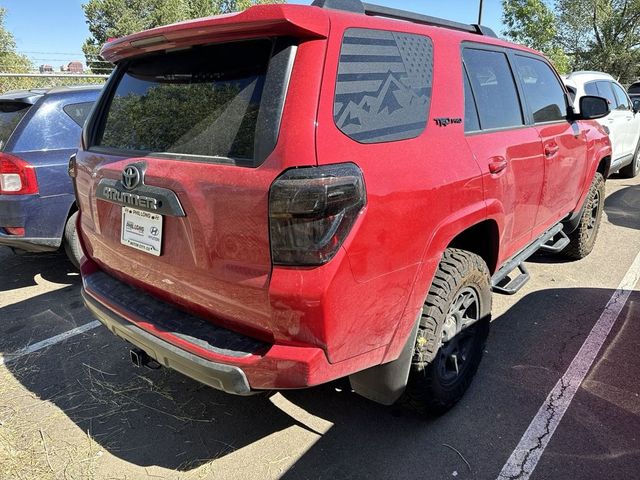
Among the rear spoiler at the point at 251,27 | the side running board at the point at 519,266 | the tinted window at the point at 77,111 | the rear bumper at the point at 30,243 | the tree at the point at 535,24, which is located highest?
the tree at the point at 535,24

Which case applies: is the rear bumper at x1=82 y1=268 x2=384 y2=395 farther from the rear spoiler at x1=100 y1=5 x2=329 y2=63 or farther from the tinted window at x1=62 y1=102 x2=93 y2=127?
the tinted window at x1=62 y1=102 x2=93 y2=127

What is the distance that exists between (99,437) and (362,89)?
7.31 ft

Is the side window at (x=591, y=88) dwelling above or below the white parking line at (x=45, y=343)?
above

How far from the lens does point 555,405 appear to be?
2664mm

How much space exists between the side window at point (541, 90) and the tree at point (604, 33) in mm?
33523

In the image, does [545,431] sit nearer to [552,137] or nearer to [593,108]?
[552,137]

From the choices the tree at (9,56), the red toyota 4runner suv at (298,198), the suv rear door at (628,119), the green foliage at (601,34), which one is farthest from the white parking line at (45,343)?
the green foliage at (601,34)

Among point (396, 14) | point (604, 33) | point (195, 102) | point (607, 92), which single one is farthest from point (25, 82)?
point (604, 33)

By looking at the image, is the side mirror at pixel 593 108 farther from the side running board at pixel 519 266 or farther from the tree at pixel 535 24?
the tree at pixel 535 24

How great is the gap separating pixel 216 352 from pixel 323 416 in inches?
41.3

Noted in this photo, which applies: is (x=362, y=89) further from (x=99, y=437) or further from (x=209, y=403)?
(x=99, y=437)

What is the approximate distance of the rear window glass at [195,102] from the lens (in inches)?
72.3

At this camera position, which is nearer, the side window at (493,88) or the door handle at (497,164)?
the door handle at (497,164)

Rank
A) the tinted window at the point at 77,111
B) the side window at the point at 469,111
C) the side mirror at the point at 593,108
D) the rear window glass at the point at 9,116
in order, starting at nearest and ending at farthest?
the side window at the point at 469,111 < the side mirror at the point at 593,108 < the rear window glass at the point at 9,116 < the tinted window at the point at 77,111
